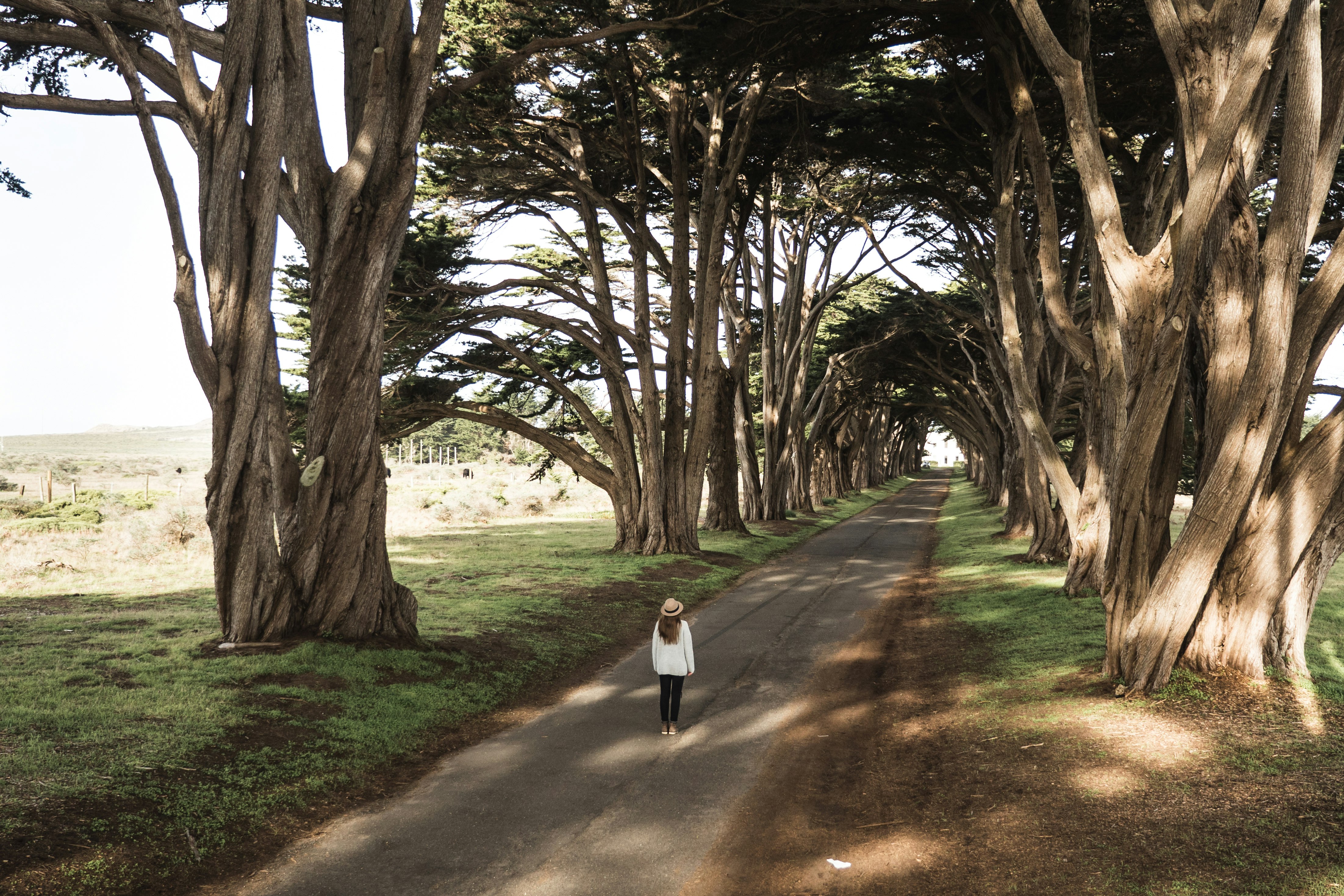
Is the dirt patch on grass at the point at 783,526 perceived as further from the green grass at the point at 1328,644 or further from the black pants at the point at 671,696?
the black pants at the point at 671,696

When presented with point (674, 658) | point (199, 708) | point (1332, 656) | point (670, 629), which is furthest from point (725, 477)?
point (199, 708)

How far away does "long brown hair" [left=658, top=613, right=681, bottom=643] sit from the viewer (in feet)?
24.9

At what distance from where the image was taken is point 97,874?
4633mm

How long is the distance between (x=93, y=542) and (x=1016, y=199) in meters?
19.5

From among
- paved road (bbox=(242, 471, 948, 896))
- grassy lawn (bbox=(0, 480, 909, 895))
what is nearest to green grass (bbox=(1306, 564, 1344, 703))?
paved road (bbox=(242, 471, 948, 896))

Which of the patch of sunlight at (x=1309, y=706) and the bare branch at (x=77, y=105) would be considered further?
the bare branch at (x=77, y=105)

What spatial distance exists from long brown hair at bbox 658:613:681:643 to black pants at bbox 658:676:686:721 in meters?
0.30

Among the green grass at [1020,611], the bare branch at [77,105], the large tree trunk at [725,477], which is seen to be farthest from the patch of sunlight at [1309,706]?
the large tree trunk at [725,477]

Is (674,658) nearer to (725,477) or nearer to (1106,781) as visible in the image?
(1106,781)

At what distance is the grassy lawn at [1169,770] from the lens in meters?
4.73

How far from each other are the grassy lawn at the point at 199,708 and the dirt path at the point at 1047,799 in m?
2.87

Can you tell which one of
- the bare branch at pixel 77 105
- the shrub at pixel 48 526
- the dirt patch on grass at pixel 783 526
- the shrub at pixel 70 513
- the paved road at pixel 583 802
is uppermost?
the bare branch at pixel 77 105

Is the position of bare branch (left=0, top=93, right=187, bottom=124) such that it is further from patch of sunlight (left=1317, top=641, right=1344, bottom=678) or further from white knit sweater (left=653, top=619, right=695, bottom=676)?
patch of sunlight (left=1317, top=641, right=1344, bottom=678)

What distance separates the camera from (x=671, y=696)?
757 cm
